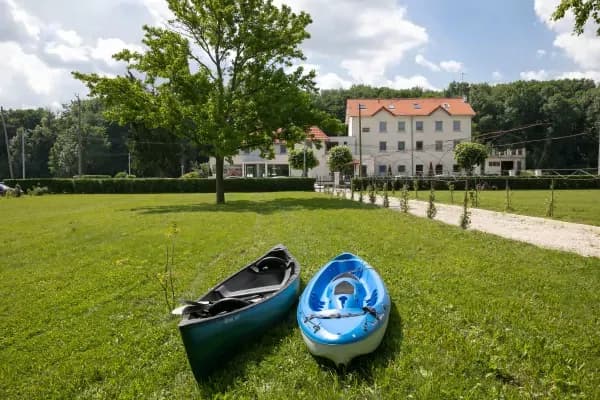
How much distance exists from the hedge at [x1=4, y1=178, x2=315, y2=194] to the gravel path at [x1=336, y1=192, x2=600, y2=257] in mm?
25246

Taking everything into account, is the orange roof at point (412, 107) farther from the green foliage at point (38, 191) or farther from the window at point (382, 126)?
the green foliage at point (38, 191)

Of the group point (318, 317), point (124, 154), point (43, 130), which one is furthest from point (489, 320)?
point (43, 130)

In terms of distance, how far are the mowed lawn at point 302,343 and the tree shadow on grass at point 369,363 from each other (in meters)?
0.02

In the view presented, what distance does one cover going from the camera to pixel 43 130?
7262cm

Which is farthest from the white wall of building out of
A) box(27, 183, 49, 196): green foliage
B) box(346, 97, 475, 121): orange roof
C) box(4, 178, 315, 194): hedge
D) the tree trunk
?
box(27, 183, 49, 196): green foliage

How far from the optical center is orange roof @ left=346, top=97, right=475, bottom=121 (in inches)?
2191

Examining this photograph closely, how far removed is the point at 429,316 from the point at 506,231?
8033 millimetres

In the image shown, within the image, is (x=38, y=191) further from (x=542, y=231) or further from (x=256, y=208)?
(x=542, y=231)

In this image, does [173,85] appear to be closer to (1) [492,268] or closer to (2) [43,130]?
(1) [492,268]

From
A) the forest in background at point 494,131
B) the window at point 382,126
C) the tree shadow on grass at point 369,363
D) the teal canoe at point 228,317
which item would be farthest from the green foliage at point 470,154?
the tree shadow on grass at point 369,363

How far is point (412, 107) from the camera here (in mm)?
57375

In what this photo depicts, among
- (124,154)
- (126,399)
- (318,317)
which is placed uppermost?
(124,154)

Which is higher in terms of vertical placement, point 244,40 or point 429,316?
point 244,40

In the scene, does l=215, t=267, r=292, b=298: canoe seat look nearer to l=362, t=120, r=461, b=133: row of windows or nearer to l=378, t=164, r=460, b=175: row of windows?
l=378, t=164, r=460, b=175: row of windows
